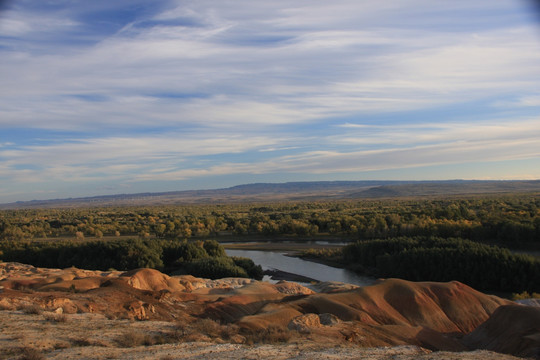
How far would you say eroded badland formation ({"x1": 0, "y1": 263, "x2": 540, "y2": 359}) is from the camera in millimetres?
11281

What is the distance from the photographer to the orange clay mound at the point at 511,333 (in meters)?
12.8

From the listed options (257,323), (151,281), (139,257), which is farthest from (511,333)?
(139,257)

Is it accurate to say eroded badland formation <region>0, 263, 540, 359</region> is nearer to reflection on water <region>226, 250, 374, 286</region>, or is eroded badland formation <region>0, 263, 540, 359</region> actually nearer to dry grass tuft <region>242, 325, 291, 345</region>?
dry grass tuft <region>242, 325, 291, 345</region>

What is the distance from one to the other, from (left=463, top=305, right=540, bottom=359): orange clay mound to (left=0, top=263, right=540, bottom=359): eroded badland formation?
1.6 inches

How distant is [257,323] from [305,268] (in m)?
25.9

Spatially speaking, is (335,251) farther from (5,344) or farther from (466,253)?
(5,344)

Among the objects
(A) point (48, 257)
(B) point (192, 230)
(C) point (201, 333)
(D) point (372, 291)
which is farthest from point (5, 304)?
(B) point (192, 230)

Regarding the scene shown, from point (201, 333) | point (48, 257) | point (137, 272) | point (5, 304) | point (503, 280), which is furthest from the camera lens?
point (48, 257)

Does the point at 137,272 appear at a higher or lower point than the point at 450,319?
higher

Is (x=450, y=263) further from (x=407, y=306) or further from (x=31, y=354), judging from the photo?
(x=31, y=354)

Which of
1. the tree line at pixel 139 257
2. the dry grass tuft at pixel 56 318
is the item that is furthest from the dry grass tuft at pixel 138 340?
the tree line at pixel 139 257

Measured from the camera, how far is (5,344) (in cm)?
1109

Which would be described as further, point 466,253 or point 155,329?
point 466,253

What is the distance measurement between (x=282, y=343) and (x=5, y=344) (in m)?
6.99
